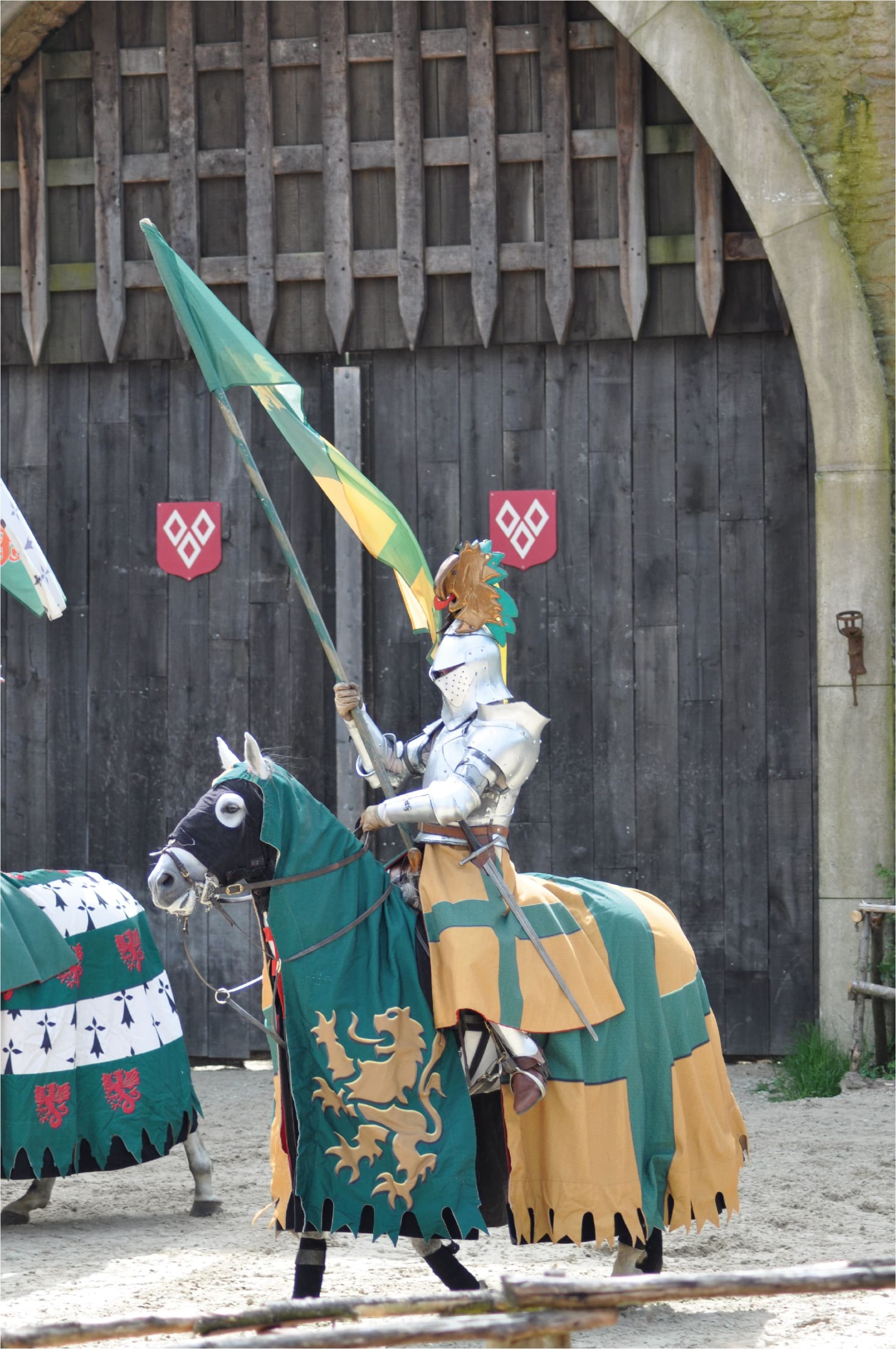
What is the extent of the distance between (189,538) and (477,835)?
3729 millimetres

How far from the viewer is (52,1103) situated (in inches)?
181

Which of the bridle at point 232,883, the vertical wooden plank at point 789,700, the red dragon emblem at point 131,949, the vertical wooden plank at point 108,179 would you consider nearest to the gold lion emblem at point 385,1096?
the bridle at point 232,883

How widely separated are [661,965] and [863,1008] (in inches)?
101

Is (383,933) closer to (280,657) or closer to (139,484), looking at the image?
(280,657)

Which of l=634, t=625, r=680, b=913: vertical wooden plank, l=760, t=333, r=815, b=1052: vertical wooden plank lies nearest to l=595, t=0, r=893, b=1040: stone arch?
l=760, t=333, r=815, b=1052: vertical wooden plank

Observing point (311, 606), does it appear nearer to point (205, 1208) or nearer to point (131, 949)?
point (131, 949)

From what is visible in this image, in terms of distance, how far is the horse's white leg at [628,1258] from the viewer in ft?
13.1

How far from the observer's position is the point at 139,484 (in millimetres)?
7230

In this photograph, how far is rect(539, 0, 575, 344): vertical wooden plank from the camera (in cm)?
686

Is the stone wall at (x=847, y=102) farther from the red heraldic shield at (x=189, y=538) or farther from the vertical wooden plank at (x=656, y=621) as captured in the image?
the red heraldic shield at (x=189, y=538)

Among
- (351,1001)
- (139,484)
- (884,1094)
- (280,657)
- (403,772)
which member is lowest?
(884,1094)

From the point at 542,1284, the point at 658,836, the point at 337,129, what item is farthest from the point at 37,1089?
the point at 337,129

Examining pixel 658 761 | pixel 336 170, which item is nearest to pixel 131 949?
pixel 658 761

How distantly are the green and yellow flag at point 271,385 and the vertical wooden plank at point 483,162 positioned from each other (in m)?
2.86
